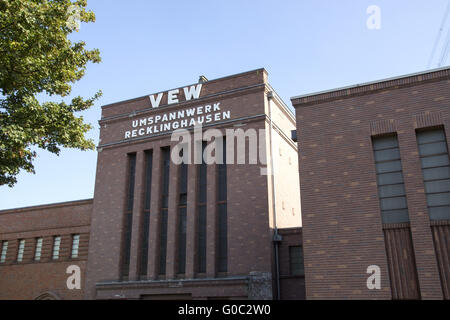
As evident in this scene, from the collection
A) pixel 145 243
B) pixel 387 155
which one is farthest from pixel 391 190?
pixel 145 243

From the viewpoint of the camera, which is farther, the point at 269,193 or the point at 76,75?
the point at 269,193

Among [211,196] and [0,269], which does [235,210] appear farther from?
[0,269]

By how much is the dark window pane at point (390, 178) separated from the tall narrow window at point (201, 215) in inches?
471

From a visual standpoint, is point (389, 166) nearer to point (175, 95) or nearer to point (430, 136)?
point (430, 136)

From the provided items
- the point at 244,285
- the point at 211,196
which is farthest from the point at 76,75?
the point at 244,285

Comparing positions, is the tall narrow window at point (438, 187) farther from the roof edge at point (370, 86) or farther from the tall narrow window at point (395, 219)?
the roof edge at point (370, 86)

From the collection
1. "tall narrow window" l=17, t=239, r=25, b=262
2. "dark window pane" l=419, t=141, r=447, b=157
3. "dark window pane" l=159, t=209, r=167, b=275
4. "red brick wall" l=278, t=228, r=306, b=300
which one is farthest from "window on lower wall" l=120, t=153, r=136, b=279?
"dark window pane" l=419, t=141, r=447, b=157

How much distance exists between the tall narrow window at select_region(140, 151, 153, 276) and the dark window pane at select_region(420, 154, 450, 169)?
665 inches

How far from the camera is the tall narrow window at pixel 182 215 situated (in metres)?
24.8

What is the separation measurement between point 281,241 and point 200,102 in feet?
33.5

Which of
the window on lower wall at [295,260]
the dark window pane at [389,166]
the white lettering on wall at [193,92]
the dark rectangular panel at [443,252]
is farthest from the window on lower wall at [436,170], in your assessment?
the white lettering on wall at [193,92]

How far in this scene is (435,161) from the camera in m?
15.1

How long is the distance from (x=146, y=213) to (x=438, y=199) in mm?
17441
